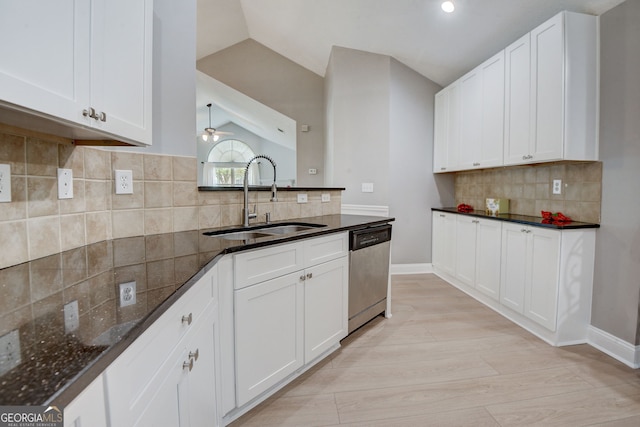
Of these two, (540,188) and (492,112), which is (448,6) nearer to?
(492,112)

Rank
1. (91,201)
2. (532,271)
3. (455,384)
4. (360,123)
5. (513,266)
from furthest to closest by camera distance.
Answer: (360,123), (513,266), (532,271), (455,384), (91,201)

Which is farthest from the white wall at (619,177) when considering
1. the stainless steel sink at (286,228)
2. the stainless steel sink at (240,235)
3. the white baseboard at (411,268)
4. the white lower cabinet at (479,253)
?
the stainless steel sink at (240,235)

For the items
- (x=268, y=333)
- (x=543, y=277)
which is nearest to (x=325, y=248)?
(x=268, y=333)

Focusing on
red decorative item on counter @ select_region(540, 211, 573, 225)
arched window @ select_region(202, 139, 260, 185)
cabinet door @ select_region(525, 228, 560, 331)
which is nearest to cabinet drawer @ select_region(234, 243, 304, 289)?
cabinet door @ select_region(525, 228, 560, 331)

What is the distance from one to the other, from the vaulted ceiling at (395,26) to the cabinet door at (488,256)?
179cm

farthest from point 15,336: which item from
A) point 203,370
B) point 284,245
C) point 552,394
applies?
point 552,394

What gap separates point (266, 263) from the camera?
1.54m

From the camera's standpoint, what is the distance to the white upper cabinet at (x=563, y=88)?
2217mm

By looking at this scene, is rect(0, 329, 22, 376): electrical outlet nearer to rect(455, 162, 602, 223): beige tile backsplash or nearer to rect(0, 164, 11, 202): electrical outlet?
rect(0, 164, 11, 202): electrical outlet

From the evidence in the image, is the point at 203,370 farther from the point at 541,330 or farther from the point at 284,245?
the point at 541,330

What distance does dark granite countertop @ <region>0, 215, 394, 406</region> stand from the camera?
0.45m

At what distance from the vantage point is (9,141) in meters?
1.03

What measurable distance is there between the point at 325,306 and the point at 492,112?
8.30ft

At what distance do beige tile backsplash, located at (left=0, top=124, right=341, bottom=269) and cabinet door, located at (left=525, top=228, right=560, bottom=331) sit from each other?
2.09m
